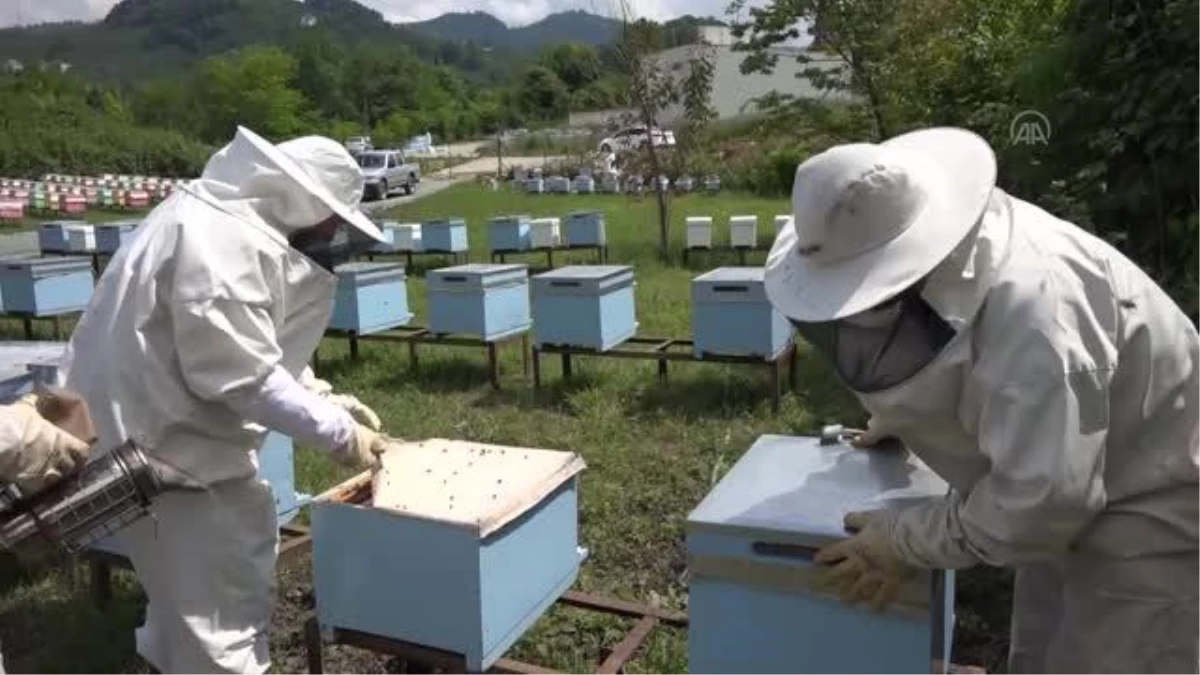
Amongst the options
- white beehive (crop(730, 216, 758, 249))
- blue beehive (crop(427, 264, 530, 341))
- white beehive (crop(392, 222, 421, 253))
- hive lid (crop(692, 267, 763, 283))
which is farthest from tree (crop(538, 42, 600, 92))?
hive lid (crop(692, 267, 763, 283))

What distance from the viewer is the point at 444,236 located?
1213cm

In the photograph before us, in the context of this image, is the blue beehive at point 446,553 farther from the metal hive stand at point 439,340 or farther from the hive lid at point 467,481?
the metal hive stand at point 439,340

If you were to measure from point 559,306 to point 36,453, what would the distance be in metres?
4.43

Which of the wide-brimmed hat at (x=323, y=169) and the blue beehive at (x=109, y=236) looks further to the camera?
the blue beehive at (x=109, y=236)

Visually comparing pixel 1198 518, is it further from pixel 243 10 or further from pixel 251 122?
pixel 243 10

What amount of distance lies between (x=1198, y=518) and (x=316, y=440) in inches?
79.4

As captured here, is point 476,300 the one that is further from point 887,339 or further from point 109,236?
point 109,236

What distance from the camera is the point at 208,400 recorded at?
246cm

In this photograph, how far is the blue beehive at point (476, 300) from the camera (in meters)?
6.50

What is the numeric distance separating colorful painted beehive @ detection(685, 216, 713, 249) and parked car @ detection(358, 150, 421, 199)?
56.4ft

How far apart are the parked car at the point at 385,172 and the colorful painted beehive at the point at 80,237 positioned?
1580 cm

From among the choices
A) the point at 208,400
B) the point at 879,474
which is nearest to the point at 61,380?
the point at 208,400

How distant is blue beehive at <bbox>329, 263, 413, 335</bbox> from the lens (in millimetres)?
6727

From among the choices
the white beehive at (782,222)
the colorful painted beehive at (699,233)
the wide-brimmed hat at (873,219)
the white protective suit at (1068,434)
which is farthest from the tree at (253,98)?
the white protective suit at (1068,434)
